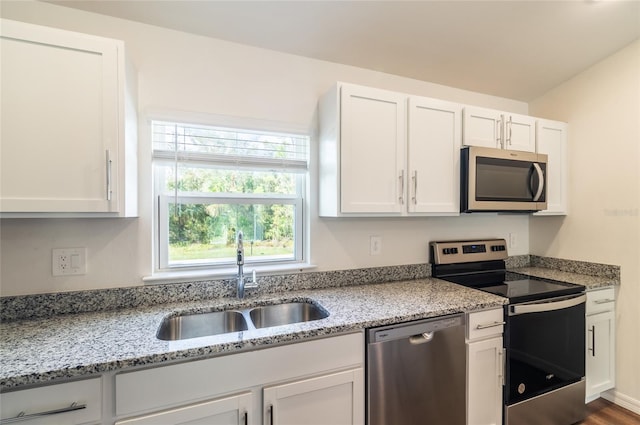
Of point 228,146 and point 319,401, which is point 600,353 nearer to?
point 319,401

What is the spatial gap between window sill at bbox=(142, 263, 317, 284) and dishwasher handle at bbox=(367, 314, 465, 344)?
2.16 ft

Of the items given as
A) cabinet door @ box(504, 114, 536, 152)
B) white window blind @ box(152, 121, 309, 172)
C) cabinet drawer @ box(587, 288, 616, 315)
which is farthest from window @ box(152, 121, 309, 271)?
cabinet drawer @ box(587, 288, 616, 315)

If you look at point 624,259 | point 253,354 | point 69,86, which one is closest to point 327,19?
point 69,86

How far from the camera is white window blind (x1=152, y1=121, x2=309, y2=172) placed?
1687mm

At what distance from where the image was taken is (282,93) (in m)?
1.89

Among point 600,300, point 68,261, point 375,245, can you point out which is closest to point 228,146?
point 68,261

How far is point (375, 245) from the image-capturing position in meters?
2.13

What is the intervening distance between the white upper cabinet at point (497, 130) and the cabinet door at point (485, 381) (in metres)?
1.25

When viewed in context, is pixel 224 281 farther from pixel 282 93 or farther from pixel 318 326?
pixel 282 93

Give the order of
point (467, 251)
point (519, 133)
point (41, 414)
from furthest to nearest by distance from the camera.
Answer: point (467, 251), point (519, 133), point (41, 414)

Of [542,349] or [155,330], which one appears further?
[542,349]

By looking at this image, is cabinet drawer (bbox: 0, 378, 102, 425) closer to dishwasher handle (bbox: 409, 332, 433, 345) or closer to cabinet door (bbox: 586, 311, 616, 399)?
dishwasher handle (bbox: 409, 332, 433, 345)

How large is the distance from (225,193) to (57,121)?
2.70 feet

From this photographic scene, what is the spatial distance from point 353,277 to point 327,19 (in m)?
1.53
